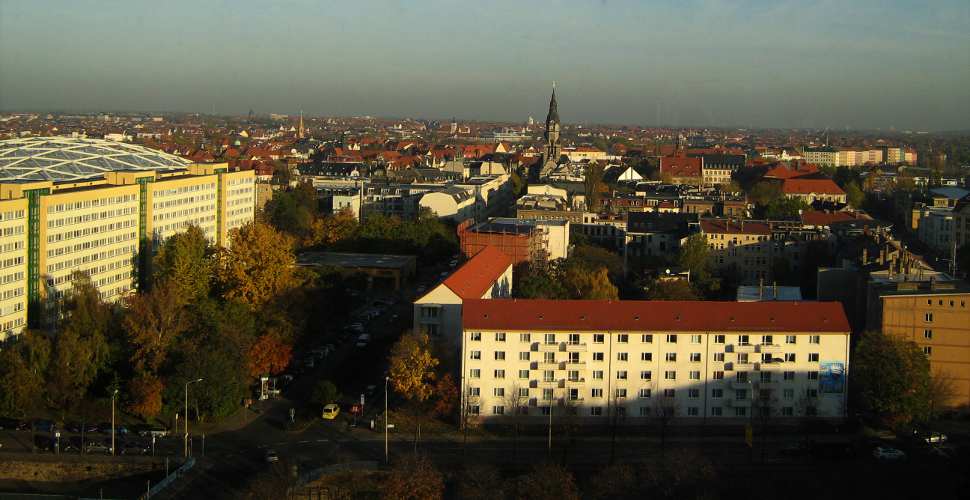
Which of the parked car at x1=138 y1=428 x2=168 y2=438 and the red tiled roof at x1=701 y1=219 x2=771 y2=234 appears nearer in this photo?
the parked car at x1=138 y1=428 x2=168 y2=438

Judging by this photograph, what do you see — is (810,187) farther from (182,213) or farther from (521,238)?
(182,213)

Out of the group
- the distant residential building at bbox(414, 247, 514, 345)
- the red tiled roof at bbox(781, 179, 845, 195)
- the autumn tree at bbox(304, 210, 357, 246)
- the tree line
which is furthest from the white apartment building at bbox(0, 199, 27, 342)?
the red tiled roof at bbox(781, 179, 845, 195)

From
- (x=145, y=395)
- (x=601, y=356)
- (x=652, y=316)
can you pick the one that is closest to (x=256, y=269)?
(x=145, y=395)

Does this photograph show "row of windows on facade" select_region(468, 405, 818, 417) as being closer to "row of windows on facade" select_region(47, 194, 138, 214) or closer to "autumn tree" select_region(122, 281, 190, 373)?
"autumn tree" select_region(122, 281, 190, 373)

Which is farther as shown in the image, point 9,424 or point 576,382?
point 9,424

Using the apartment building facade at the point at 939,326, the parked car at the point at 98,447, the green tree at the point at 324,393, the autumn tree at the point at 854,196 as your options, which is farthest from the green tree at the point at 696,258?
the autumn tree at the point at 854,196
